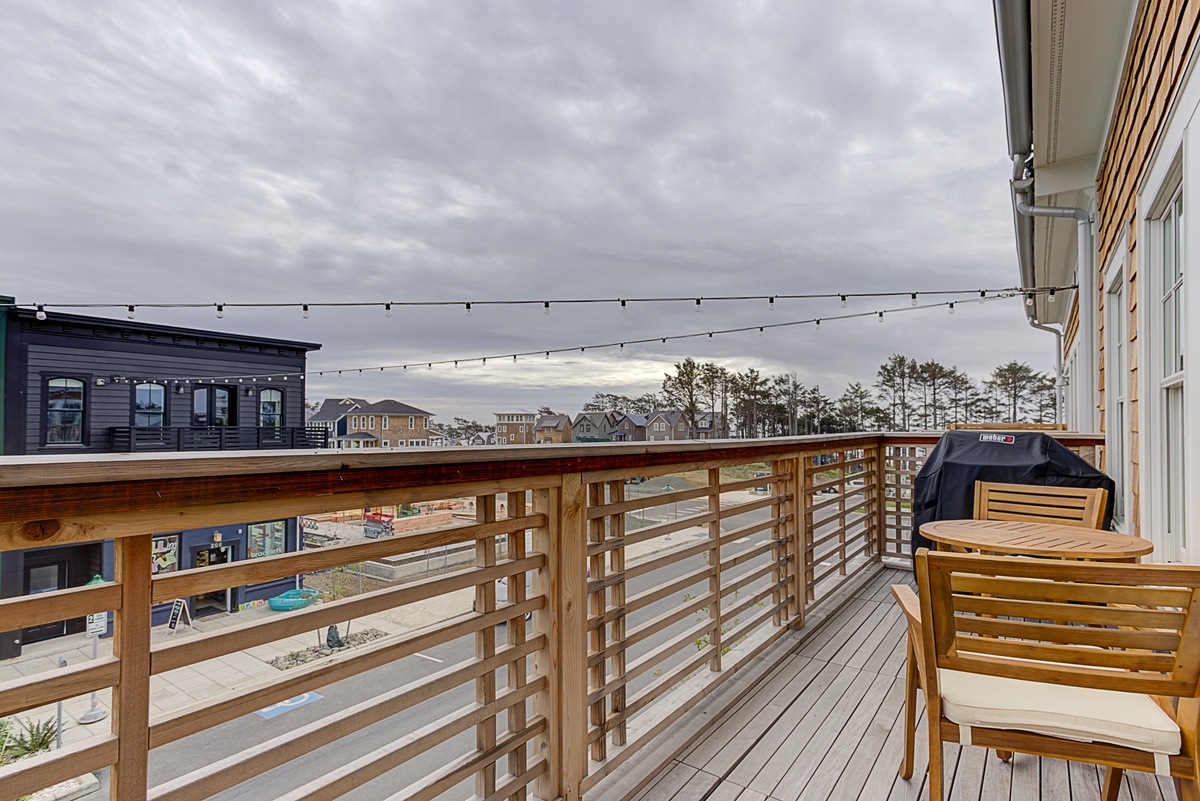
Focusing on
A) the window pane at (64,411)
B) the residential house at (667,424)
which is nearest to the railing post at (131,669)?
the window pane at (64,411)

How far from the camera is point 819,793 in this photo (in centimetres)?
185

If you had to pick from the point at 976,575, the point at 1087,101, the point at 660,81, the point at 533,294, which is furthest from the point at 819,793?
the point at 533,294

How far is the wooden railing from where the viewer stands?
81 cm

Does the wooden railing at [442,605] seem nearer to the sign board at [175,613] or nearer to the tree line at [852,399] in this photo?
the sign board at [175,613]

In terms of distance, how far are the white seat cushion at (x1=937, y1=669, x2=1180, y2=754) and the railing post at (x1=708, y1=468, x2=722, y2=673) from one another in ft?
3.24

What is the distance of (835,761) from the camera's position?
2012 mm

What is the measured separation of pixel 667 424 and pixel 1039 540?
674 centimetres

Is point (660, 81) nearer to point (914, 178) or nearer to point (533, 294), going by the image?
point (914, 178)

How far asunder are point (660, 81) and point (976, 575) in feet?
22.6

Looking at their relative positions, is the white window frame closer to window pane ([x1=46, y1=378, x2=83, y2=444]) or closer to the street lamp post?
the street lamp post

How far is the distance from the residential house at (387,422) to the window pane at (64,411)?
1.34 metres

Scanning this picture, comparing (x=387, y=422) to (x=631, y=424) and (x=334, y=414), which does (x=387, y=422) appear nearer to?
(x=334, y=414)

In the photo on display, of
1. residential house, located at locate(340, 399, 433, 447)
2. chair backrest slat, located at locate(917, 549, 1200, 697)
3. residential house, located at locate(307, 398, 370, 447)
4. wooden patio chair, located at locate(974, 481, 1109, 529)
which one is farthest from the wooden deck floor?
residential house, located at locate(307, 398, 370, 447)

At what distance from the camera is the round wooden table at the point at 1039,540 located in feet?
6.41
